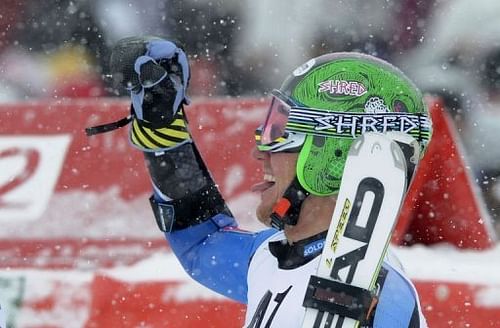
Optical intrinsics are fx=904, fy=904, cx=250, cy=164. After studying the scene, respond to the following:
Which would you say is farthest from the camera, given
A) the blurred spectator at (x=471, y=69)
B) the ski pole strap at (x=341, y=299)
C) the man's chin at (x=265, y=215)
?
the blurred spectator at (x=471, y=69)

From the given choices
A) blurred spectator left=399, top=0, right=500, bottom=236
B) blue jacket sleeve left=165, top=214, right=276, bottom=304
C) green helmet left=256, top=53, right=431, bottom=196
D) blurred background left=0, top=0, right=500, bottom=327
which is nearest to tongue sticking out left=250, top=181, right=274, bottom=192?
green helmet left=256, top=53, right=431, bottom=196

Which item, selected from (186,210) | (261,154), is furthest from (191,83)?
(261,154)

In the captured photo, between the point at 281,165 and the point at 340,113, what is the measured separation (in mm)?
198

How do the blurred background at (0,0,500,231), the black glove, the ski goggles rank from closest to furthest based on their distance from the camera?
the ski goggles
the black glove
the blurred background at (0,0,500,231)

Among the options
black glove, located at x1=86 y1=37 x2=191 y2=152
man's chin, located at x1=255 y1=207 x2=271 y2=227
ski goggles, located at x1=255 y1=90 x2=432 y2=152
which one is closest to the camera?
ski goggles, located at x1=255 y1=90 x2=432 y2=152

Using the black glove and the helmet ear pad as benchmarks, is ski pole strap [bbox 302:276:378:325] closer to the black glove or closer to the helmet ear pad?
the helmet ear pad

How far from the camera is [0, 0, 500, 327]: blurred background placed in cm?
453

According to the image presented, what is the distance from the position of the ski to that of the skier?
0.07 metres

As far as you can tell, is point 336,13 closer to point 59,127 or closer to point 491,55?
point 491,55

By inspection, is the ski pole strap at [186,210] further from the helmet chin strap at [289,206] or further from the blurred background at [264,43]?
the blurred background at [264,43]

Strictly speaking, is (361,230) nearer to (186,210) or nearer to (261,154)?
(261,154)

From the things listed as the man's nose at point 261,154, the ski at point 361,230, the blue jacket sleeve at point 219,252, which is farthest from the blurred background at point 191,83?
the ski at point 361,230

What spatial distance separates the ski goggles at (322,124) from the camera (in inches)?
80.8

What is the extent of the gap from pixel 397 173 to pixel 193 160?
781mm
